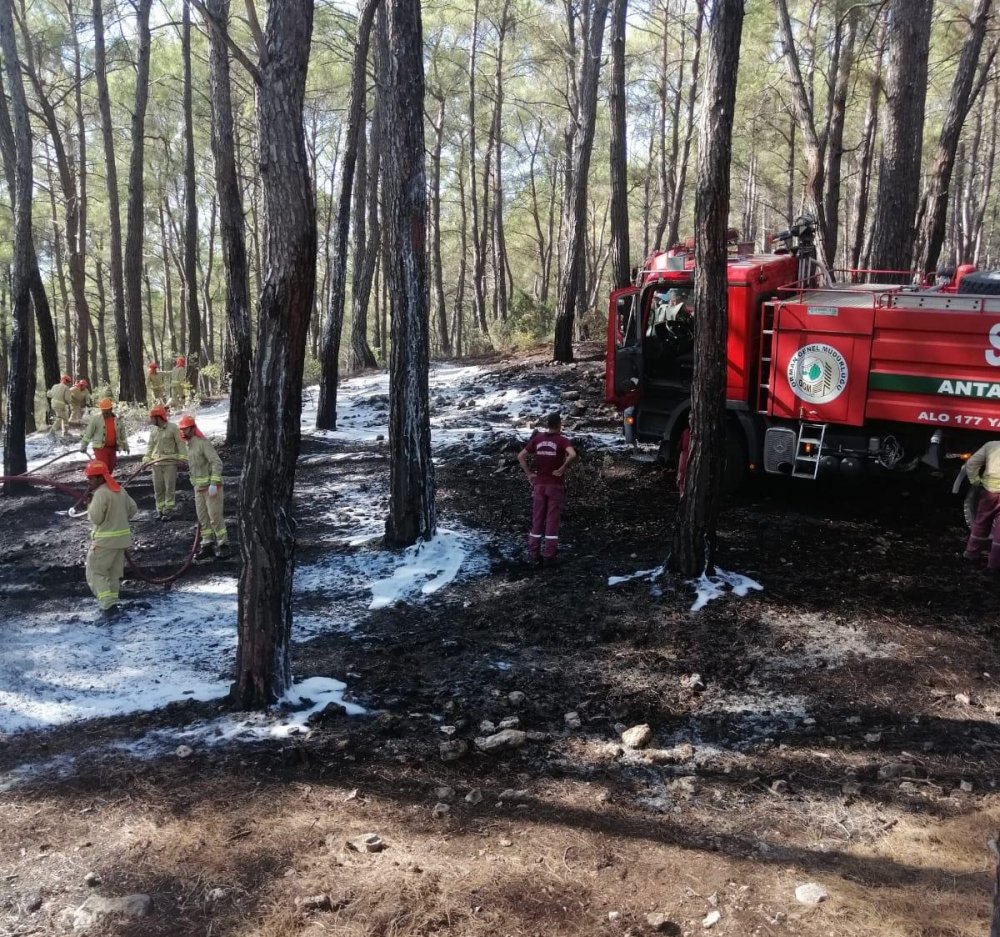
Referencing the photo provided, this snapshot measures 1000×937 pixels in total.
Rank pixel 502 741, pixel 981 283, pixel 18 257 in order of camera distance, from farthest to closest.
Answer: pixel 18 257
pixel 981 283
pixel 502 741

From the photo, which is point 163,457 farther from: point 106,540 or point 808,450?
point 808,450

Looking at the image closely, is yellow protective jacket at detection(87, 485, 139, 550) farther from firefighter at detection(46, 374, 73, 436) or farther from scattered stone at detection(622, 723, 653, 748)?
firefighter at detection(46, 374, 73, 436)

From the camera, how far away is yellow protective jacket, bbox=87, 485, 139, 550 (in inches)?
292

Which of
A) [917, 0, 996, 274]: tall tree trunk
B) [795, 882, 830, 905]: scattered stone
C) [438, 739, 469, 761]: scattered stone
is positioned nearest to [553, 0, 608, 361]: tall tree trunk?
[917, 0, 996, 274]: tall tree trunk

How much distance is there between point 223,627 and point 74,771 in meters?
2.39

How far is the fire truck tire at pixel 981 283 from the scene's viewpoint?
8211mm

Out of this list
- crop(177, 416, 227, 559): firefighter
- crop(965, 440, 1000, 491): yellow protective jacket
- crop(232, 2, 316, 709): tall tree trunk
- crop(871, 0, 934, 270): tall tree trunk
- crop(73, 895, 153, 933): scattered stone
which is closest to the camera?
crop(73, 895, 153, 933): scattered stone

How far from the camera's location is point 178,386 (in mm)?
19297

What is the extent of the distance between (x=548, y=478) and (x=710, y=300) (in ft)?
7.51

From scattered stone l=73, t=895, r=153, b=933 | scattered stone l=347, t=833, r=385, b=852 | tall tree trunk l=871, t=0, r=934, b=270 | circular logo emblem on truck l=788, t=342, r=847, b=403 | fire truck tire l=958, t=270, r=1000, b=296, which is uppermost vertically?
tall tree trunk l=871, t=0, r=934, b=270

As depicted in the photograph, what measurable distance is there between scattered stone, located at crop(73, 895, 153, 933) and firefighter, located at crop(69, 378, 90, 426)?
50.3ft

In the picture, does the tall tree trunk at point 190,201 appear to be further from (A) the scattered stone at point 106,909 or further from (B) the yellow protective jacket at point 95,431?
(A) the scattered stone at point 106,909

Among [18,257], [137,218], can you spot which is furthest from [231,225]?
[137,218]

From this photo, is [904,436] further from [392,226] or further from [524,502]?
[392,226]
